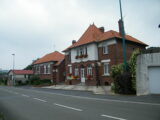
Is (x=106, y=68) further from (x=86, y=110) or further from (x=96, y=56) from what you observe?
(x=86, y=110)

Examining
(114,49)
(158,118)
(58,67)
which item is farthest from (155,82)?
(58,67)

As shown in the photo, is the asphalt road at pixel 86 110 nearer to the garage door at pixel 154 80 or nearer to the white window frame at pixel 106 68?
the garage door at pixel 154 80

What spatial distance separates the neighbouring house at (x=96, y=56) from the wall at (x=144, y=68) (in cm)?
1025

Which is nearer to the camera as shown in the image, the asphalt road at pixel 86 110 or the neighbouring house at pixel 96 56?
the asphalt road at pixel 86 110

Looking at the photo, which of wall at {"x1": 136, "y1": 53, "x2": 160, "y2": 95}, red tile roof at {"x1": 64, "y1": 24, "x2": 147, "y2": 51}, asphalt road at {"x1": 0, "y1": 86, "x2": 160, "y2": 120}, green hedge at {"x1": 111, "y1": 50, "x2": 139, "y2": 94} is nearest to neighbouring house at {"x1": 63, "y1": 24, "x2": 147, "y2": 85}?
red tile roof at {"x1": 64, "y1": 24, "x2": 147, "y2": 51}

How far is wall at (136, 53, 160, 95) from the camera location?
1457cm

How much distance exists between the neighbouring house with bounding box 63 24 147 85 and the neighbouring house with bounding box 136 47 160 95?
34.0ft

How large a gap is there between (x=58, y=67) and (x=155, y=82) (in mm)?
27698

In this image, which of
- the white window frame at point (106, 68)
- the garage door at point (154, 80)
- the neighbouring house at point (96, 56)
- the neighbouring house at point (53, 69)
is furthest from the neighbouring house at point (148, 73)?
the neighbouring house at point (53, 69)

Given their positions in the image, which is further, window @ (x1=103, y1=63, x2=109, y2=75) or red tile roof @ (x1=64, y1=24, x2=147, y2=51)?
red tile roof @ (x1=64, y1=24, x2=147, y2=51)

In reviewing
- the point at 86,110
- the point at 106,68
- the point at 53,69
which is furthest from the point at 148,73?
the point at 53,69

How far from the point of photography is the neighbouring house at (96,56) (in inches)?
1024

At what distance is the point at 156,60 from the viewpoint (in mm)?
14469

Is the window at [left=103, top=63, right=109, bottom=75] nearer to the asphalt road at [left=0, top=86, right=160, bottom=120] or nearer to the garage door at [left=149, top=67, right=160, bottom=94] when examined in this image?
the garage door at [left=149, top=67, right=160, bottom=94]
